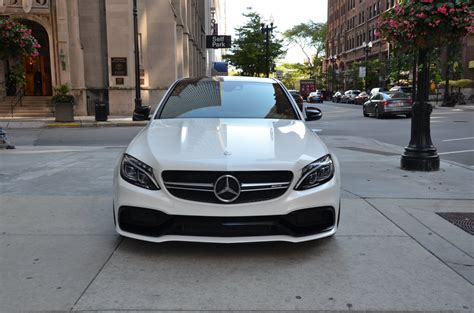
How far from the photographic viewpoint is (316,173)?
4.07 meters

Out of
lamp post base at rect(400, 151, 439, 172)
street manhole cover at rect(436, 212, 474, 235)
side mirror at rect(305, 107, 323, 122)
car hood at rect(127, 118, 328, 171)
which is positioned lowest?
street manhole cover at rect(436, 212, 474, 235)

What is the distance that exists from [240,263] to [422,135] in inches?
225

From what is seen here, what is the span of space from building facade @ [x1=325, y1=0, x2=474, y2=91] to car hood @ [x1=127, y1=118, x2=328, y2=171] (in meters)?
45.3

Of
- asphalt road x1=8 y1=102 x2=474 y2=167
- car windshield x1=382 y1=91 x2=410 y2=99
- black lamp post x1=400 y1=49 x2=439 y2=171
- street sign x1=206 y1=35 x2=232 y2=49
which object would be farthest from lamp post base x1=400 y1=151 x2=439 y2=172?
street sign x1=206 y1=35 x2=232 y2=49

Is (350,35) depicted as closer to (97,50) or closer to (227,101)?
(97,50)

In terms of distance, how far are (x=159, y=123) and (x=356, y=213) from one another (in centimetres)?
254

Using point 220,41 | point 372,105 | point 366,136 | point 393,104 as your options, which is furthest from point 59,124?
point 220,41

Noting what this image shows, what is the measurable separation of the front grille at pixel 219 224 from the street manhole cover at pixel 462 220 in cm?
202

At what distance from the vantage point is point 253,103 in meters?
5.51

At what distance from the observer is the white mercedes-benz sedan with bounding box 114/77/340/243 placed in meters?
3.83

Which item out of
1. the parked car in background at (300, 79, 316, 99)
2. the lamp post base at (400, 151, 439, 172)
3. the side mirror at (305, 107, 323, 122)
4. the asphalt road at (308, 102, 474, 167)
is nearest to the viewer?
the side mirror at (305, 107, 323, 122)

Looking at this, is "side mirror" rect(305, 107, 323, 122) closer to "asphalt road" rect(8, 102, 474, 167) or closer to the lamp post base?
the lamp post base

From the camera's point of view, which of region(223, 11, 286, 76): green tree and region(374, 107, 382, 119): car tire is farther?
region(223, 11, 286, 76): green tree

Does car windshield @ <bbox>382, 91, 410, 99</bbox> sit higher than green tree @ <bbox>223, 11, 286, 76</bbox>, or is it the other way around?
green tree @ <bbox>223, 11, 286, 76</bbox>
